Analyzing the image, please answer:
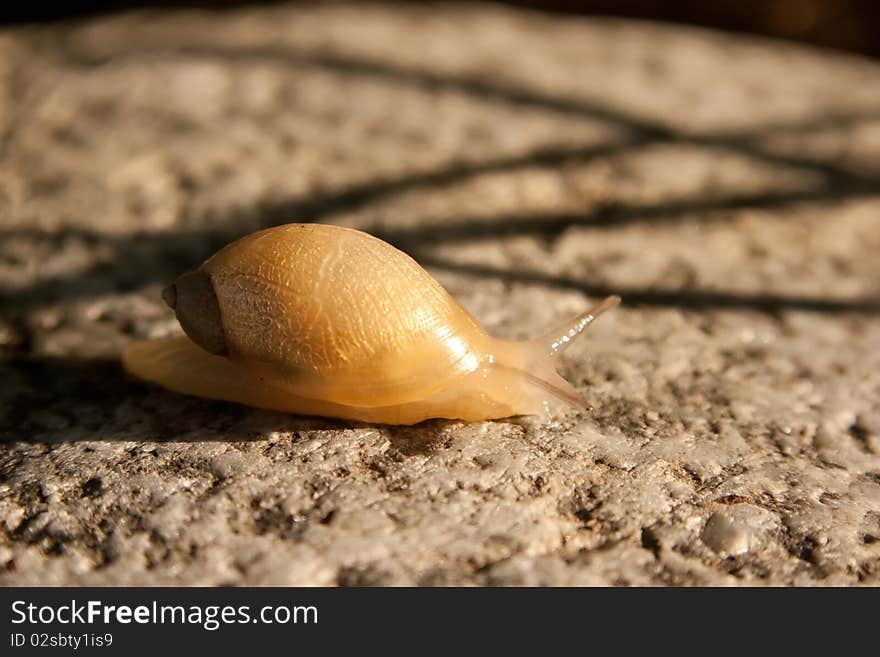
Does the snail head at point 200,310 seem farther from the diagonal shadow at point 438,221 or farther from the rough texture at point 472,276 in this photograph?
the diagonal shadow at point 438,221

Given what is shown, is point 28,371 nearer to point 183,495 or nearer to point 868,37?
point 183,495

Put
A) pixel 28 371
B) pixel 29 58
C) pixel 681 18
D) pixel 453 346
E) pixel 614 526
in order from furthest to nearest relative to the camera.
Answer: pixel 681 18
pixel 29 58
pixel 28 371
pixel 453 346
pixel 614 526

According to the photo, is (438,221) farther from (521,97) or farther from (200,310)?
(200,310)

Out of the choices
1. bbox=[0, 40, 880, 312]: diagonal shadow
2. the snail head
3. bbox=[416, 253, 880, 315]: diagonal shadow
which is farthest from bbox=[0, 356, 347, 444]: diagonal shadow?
bbox=[416, 253, 880, 315]: diagonal shadow

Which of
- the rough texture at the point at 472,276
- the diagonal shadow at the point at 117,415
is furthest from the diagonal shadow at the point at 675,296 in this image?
the diagonal shadow at the point at 117,415

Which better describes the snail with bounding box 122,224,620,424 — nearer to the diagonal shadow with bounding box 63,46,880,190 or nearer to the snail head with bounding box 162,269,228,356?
the snail head with bounding box 162,269,228,356

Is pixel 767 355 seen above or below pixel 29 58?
below

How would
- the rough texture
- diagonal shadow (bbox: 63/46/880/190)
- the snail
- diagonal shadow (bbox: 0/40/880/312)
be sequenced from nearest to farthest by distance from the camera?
the rough texture, the snail, diagonal shadow (bbox: 0/40/880/312), diagonal shadow (bbox: 63/46/880/190)
